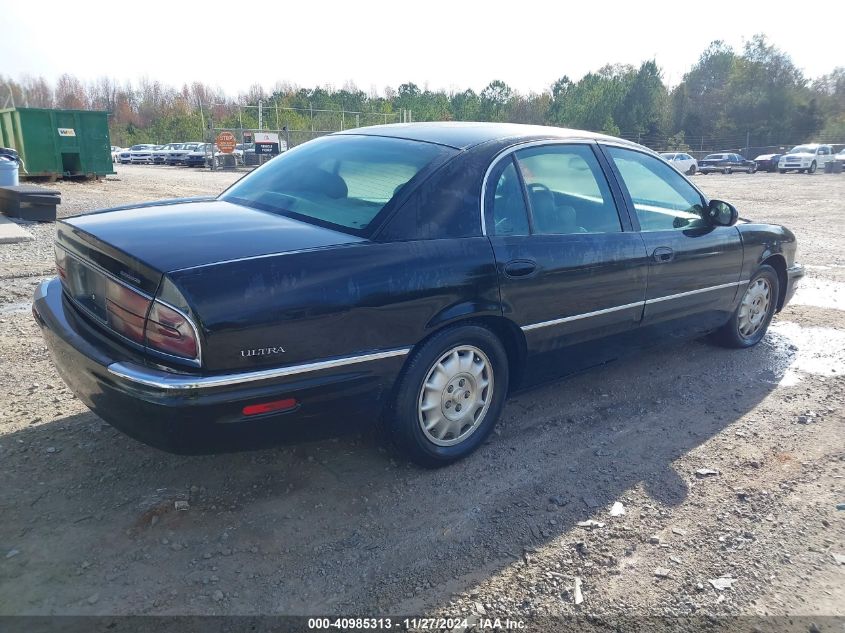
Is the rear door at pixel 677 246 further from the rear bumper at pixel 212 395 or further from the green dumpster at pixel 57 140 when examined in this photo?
the green dumpster at pixel 57 140

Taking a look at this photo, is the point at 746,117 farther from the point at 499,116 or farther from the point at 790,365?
the point at 790,365

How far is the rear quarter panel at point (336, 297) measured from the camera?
2.41 metres

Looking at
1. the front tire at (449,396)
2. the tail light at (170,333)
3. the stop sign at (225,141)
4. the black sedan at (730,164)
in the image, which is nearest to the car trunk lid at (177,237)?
the tail light at (170,333)

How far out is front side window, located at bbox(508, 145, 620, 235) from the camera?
353cm

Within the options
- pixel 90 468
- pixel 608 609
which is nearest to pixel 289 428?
pixel 90 468

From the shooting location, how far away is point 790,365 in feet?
16.3

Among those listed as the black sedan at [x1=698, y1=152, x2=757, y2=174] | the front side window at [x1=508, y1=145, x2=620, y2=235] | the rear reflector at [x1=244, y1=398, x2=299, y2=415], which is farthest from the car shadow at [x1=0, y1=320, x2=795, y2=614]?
the black sedan at [x1=698, y1=152, x2=757, y2=174]

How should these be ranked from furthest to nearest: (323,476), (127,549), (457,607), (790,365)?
(790,365)
(323,476)
(127,549)
(457,607)

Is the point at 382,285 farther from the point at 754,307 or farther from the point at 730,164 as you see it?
the point at 730,164

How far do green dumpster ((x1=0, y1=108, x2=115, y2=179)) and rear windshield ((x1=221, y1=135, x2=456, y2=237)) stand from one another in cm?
1799

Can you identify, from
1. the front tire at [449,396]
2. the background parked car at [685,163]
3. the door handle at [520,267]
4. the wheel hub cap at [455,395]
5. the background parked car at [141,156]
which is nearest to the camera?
the front tire at [449,396]

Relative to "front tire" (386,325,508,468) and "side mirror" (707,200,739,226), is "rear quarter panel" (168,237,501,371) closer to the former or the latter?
"front tire" (386,325,508,468)

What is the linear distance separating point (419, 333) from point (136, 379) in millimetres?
1209

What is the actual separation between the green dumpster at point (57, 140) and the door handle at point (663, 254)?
1926cm
